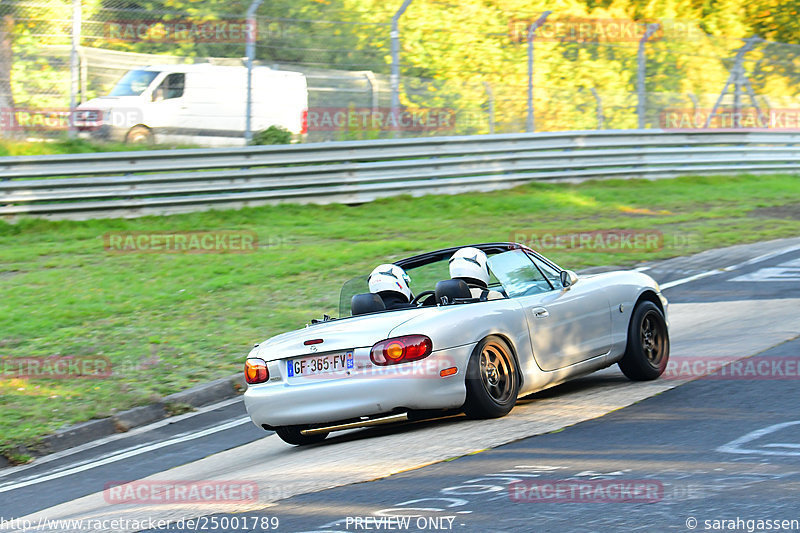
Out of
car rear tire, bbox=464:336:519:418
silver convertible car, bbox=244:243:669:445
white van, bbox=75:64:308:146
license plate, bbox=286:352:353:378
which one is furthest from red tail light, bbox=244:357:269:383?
white van, bbox=75:64:308:146

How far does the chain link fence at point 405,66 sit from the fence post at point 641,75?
3cm

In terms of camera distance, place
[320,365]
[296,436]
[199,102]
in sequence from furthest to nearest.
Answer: [199,102], [296,436], [320,365]

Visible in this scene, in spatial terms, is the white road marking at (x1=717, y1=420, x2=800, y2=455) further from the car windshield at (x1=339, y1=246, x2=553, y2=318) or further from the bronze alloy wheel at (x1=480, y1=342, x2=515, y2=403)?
the car windshield at (x1=339, y1=246, x2=553, y2=318)

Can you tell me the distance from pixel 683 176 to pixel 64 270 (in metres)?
14.4

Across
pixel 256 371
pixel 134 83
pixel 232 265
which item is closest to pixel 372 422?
pixel 256 371

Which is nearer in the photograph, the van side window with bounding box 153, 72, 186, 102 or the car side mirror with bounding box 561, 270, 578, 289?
the car side mirror with bounding box 561, 270, 578, 289

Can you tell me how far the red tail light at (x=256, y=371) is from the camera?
720 cm

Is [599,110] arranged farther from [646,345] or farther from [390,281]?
[390,281]

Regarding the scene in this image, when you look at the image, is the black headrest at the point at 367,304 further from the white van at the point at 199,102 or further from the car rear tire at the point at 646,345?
the white van at the point at 199,102

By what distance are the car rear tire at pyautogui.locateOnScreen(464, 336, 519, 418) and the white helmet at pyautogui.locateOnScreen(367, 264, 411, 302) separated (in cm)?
96

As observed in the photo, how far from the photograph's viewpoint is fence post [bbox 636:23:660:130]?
73.0 feet

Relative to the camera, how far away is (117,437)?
853 centimetres

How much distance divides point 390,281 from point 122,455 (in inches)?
98.0

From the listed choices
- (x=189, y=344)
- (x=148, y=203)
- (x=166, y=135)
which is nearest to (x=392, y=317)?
(x=189, y=344)
